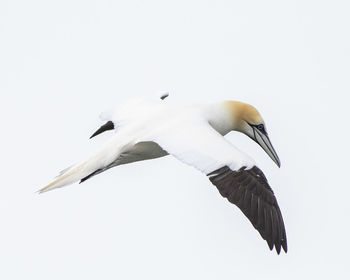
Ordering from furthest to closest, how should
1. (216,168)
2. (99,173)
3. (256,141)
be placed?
(256,141) → (99,173) → (216,168)

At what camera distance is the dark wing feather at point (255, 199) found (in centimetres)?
1384

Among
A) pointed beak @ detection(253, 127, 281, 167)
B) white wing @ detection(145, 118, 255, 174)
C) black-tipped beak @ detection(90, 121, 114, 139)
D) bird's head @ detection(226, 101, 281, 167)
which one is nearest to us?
white wing @ detection(145, 118, 255, 174)

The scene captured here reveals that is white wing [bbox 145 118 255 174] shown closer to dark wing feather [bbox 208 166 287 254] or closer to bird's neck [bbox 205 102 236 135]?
dark wing feather [bbox 208 166 287 254]

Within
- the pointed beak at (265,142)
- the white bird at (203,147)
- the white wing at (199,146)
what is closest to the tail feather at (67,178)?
the white bird at (203,147)

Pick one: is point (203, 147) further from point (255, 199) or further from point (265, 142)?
point (265, 142)

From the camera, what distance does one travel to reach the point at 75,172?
48.3ft

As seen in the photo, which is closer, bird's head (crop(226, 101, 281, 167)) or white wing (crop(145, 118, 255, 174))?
white wing (crop(145, 118, 255, 174))

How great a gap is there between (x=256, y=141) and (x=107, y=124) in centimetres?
216

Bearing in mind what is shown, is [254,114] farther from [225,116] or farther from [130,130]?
[130,130]

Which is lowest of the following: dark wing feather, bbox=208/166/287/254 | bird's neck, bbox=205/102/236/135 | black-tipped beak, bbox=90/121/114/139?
dark wing feather, bbox=208/166/287/254

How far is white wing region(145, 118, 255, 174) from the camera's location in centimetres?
1394

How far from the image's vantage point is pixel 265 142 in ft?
51.9

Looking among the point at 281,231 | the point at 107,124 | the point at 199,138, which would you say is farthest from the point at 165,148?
the point at 107,124

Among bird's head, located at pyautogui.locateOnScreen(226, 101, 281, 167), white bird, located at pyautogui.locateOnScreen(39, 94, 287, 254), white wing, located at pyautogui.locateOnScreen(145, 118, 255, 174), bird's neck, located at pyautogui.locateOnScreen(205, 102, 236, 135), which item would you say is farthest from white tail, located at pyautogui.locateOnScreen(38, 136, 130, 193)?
bird's head, located at pyautogui.locateOnScreen(226, 101, 281, 167)
